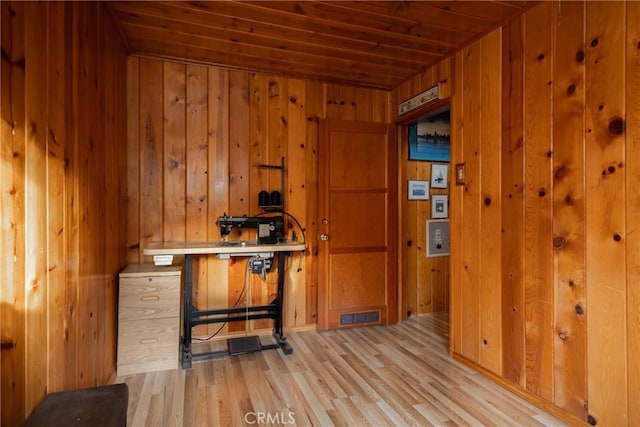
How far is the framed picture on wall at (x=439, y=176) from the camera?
4012 millimetres

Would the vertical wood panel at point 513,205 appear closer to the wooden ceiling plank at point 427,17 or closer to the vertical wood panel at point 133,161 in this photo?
the wooden ceiling plank at point 427,17

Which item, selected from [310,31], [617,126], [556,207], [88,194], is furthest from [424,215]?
[88,194]

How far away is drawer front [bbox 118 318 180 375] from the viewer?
2500 mm

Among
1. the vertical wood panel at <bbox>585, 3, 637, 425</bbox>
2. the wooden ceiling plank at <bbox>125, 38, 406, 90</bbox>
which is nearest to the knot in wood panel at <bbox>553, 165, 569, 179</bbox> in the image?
the vertical wood panel at <bbox>585, 3, 637, 425</bbox>

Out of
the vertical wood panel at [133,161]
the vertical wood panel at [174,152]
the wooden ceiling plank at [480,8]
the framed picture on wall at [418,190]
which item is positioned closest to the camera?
the wooden ceiling plank at [480,8]

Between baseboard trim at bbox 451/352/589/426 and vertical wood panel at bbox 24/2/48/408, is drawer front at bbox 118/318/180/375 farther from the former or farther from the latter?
baseboard trim at bbox 451/352/589/426

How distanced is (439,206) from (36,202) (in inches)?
150

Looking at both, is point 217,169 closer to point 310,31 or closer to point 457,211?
point 310,31

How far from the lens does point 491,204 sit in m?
2.46

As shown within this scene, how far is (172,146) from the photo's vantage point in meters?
3.04

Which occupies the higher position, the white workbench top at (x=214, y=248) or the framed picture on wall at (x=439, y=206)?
the framed picture on wall at (x=439, y=206)

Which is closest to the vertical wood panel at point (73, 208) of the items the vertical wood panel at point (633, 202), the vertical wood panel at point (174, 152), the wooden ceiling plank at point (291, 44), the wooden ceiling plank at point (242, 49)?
the wooden ceiling plank at point (291, 44)

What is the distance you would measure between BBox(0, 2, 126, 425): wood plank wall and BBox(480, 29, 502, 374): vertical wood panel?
267 centimetres

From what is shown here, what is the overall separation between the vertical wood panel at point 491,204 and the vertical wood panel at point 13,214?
269 cm
